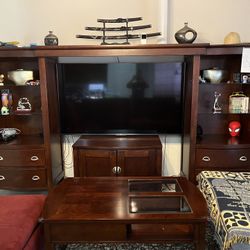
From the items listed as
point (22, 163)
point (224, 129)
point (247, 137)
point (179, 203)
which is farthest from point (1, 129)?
point (247, 137)

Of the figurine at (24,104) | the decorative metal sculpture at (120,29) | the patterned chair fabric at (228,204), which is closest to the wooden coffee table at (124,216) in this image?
the patterned chair fabric at (228,204)

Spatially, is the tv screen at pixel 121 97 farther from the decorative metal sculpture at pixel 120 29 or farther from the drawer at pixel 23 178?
the drawer at pixel 23 178

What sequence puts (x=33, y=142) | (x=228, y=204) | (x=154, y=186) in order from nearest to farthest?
(x=228, y=204) < (x=154, y=186) < (x=33, y=142)

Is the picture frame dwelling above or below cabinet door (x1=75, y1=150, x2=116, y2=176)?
above

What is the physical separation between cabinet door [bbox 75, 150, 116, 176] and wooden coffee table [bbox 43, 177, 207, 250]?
2.67ft

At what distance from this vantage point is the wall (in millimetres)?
2732

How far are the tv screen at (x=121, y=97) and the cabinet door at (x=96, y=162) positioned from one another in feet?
1.22

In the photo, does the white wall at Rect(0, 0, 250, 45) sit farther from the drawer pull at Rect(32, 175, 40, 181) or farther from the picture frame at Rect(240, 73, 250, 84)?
the drawer pull at Rect(32, 175, 40, 181)

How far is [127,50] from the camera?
2.39 m

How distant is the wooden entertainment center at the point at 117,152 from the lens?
2.40 meters

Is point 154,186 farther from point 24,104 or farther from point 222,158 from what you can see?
point 24,104

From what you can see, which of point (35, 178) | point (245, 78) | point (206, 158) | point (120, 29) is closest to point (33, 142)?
point (35, 178)

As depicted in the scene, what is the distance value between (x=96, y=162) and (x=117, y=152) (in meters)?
0.25

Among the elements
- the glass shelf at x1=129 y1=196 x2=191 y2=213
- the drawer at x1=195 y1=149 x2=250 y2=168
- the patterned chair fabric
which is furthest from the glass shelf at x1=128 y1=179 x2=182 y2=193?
the drawer at x1=195 y1=149 x2=250 y2=168
